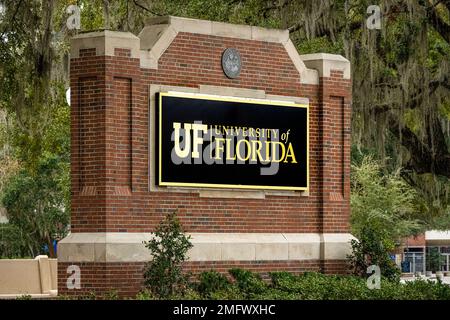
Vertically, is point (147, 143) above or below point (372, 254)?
above

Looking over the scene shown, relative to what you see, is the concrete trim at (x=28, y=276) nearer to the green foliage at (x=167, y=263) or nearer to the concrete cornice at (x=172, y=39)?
the green foliage at (x=167, y=263)

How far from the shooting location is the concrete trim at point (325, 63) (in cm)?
2625

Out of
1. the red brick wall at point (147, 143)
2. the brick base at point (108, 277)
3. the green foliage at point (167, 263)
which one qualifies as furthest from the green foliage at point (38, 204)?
the green foliage at point (167, 263)

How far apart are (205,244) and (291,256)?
2.30 metres

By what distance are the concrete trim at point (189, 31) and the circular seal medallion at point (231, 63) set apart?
34 centimetres

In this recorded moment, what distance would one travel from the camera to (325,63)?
26.3 metres

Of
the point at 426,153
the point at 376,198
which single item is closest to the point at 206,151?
the point at 426,153

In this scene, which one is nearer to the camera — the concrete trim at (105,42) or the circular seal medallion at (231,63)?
the concrete trim at (105,42)

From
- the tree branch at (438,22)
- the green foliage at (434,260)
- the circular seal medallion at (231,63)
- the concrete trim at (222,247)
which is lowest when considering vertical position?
the green foliage at (434,260)

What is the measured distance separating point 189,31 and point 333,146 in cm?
424

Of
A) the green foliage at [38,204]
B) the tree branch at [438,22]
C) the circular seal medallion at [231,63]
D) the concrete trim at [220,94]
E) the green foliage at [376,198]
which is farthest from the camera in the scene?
the green foliage at [376,198]

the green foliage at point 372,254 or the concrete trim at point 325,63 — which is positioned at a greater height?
the concrete trim at point 325,63

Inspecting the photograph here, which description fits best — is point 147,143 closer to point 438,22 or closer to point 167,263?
point 167,263

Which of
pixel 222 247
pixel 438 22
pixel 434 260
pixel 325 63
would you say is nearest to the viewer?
pixel 222 247
